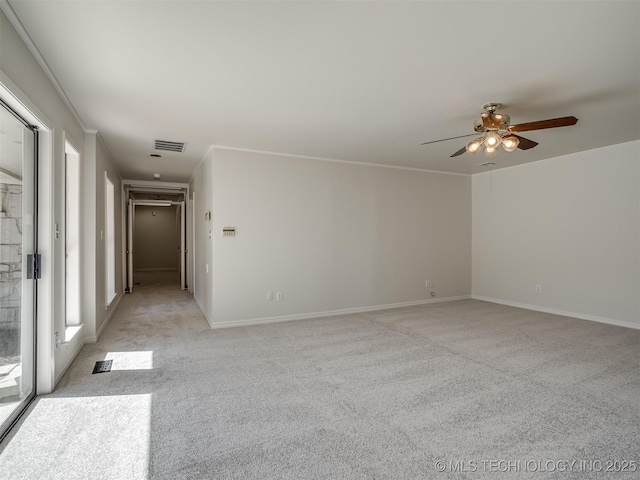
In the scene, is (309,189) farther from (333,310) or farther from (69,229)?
(69,229)

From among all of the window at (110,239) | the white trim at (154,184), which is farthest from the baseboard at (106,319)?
the white trim at (154,184)

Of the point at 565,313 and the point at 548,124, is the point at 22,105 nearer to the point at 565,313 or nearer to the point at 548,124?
the point at 548,124

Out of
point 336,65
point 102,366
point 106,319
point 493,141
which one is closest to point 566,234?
point 493,141

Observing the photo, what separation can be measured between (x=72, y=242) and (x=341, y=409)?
3350mm

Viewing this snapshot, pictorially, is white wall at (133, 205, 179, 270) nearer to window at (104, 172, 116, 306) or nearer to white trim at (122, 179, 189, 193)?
white trim at (122, 179, 189, 193)

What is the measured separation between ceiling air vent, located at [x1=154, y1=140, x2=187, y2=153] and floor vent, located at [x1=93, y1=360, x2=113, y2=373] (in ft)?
8.81

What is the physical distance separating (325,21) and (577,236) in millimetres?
5161

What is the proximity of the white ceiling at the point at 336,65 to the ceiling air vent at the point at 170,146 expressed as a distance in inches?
13.0

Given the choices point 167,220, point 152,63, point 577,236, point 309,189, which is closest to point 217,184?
point 309,189

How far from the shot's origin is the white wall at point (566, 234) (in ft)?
15.3

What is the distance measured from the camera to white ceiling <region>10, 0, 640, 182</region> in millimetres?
1922

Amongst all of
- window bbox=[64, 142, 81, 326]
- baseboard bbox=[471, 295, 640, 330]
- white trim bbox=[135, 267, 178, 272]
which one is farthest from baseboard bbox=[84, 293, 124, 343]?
baseboard bbox=[471, 295, 640, 330]

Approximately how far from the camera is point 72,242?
3.75 metres

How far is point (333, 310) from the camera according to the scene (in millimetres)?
5438
